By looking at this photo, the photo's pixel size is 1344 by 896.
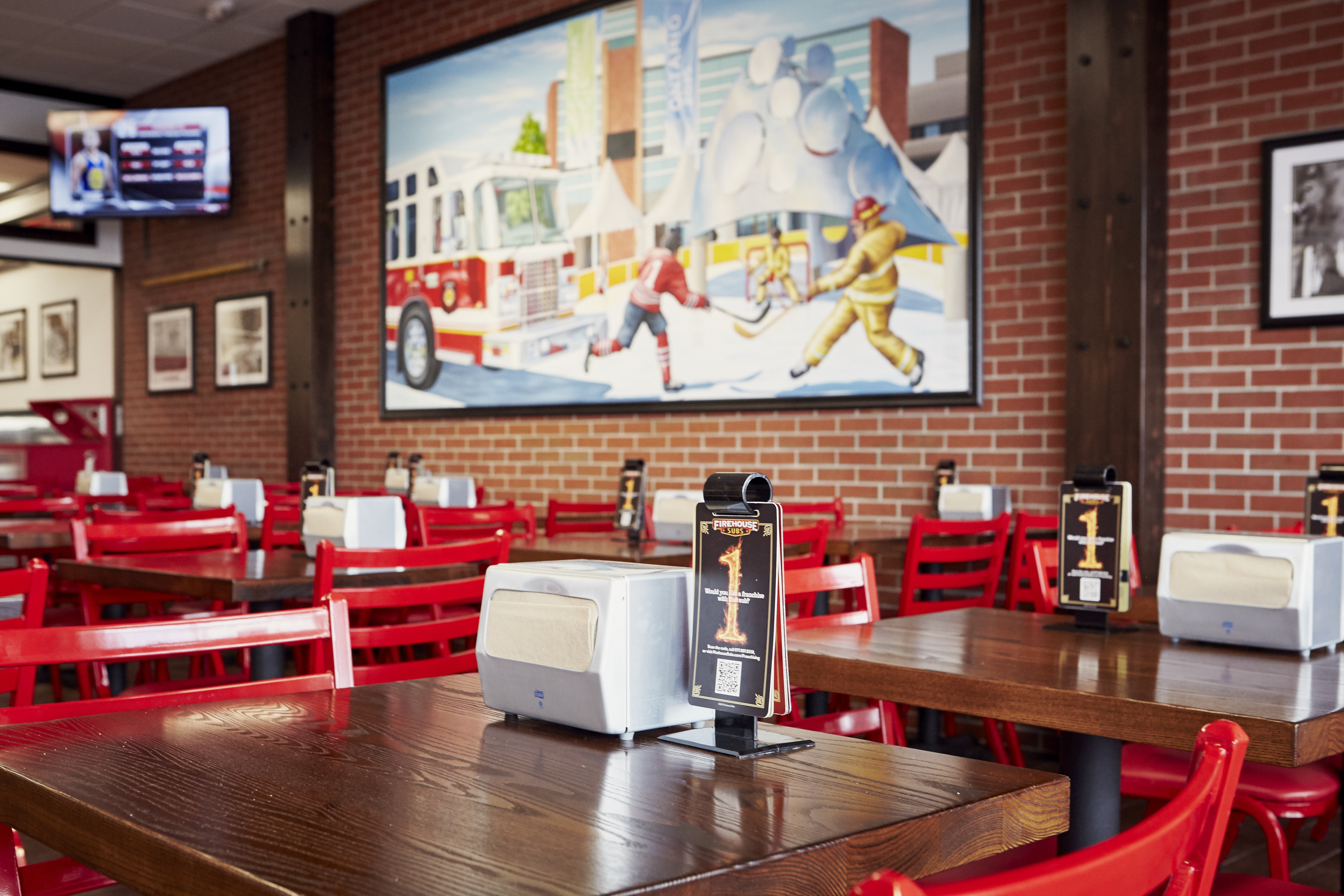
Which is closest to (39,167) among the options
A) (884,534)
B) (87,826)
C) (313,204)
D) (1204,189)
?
(313,204)

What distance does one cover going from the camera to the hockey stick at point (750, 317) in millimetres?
5035

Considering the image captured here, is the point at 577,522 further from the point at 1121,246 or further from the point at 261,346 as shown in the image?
the point at 261,346

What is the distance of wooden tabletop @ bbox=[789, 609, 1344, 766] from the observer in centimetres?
135

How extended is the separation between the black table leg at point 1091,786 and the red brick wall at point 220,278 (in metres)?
6.70

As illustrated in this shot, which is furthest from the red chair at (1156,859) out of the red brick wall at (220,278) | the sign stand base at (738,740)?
the red brick wall at (220,278)

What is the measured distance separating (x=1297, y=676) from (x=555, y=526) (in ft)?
10.1

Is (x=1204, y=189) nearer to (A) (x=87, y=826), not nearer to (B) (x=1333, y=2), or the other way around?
(B) (x=1333, y=2)

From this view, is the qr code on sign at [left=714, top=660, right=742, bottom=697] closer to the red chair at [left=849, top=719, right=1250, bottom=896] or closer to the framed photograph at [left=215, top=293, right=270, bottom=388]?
the red chair at [left=849, top=719, right=1250, bottom=896]

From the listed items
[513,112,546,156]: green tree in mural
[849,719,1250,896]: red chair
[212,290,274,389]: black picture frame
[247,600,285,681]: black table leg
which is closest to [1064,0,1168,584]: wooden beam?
[247,600,285,681]: black table leg

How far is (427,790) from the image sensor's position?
1.01m

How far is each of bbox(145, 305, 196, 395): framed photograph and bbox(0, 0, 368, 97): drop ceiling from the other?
1649 millimetres

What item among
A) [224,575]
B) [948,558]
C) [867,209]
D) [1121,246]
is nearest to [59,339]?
[867,209]

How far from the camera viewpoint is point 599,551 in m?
3.37

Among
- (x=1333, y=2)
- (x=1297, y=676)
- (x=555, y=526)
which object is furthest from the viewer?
(x=555, y=526)
